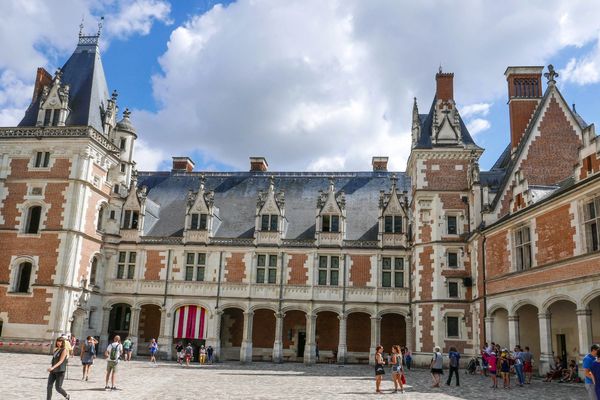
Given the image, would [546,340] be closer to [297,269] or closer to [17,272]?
[297,269]

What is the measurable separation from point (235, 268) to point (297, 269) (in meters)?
3.92

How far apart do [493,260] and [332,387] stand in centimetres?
1112

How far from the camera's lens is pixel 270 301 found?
108ft

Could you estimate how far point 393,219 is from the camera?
33719 mm

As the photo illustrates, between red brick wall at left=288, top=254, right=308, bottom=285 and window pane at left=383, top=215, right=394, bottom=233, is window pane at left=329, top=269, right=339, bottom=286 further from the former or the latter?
window pane at left=383, top=215, right=394, bottom=233

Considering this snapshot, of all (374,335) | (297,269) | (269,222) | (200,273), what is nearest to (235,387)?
(374,335)

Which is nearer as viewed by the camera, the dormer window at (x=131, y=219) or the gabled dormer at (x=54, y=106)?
the gabled dormer at (x=54, y=106)

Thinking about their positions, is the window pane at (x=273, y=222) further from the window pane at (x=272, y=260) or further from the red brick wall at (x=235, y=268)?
the red brick wall at (x=235, y=268)

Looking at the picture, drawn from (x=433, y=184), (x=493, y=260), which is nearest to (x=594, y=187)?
(x=493, y=260)

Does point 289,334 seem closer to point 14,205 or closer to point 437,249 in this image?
point 437,249

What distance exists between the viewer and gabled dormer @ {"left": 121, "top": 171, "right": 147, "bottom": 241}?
34.9 meters

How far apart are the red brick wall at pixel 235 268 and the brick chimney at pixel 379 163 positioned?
12.9 meters

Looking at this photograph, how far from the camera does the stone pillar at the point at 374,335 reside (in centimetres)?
3155

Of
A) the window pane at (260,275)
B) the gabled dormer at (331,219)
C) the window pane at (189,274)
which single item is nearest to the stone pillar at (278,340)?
the window pane at (260,275)
